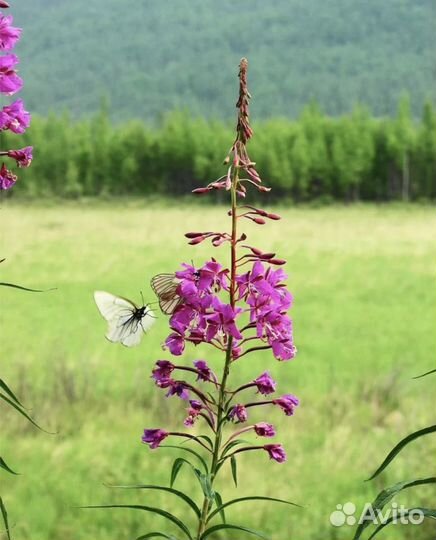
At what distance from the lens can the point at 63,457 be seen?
3707 mm

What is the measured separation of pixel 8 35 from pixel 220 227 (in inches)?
438

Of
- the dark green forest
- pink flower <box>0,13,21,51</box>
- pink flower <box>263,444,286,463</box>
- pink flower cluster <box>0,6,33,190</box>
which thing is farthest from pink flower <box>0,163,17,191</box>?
the dark green forest

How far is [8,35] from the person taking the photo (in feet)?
2.59

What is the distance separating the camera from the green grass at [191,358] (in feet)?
10.4

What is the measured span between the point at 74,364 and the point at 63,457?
2.27 meters

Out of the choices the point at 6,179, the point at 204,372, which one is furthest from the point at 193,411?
the point at 6,179

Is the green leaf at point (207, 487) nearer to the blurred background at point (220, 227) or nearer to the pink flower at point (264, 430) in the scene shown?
the pink flower at point (264, 430)

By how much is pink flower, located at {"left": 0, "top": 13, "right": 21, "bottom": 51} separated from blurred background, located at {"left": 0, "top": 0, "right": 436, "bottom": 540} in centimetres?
39

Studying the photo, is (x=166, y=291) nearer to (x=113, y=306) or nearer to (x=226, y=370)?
(x=226, y=370)

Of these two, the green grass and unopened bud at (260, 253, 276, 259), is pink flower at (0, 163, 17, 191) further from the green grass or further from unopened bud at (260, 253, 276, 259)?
the green grass

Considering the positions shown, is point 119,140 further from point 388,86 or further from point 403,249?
point 388,86

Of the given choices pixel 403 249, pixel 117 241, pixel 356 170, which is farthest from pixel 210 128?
pixel 403 249

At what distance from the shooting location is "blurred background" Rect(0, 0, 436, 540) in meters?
3.41

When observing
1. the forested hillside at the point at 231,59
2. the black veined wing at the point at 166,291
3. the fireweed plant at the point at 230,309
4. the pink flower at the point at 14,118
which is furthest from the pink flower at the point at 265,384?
the forested hillside at the point at 231,59
